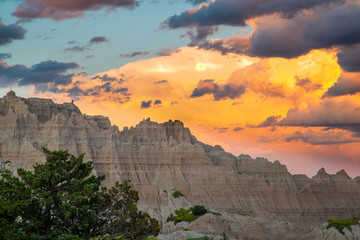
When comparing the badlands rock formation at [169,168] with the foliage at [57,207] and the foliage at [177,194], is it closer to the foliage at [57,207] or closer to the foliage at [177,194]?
the foliage at [177,194]

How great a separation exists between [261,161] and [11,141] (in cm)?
6368

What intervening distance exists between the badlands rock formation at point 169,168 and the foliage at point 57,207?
78989 millimetres

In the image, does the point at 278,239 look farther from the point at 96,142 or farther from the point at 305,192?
the point at 96,142

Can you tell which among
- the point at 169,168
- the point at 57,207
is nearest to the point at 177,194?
the point at 169,168

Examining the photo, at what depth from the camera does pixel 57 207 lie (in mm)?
44969

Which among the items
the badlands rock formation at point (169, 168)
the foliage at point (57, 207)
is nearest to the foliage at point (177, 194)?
the badlands rock formation at point (169, 168)

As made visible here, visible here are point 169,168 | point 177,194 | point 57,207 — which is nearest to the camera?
point 57,207

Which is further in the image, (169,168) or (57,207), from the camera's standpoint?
(169,168)

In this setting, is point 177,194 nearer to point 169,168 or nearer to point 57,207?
point 169,168

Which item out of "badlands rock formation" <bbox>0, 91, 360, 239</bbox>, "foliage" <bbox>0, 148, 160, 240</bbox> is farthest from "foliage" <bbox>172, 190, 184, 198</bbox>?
"foliage" <bbox>0, 148, 160, 240</bbox>

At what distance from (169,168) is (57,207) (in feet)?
342

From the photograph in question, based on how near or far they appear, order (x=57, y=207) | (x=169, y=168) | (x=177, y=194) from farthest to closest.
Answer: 1. (x=169, y=168)
2. (x=177, y=194)
3. (x=57, y=207)

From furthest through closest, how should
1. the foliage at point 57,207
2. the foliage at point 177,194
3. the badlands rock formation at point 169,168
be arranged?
the badlands rock formation at point 169,168 → the foliage at point 177,194 → the foliage at point 57,207

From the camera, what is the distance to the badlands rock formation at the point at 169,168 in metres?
139
